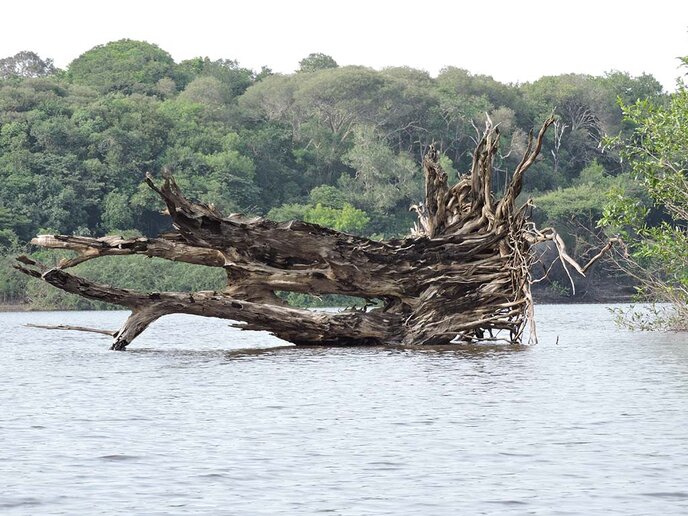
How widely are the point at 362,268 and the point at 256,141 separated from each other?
6242 cm

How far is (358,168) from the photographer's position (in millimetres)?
89438

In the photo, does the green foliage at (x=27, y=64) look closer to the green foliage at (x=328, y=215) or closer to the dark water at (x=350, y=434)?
the green foliage at (x=328, y=215)

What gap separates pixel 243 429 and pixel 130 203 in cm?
6152

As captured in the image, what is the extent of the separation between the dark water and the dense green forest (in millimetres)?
45240

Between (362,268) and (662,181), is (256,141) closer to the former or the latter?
(662,181)

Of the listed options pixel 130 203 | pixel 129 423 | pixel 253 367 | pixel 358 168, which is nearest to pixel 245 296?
pixel 253 367

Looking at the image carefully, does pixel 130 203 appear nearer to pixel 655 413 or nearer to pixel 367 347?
pixel 367 347

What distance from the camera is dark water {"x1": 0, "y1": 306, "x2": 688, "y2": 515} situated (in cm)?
1204

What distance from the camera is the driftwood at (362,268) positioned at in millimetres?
27422

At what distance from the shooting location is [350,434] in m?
16.0

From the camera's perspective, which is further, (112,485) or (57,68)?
(57,68)

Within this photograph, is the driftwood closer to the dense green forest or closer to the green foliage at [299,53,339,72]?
the dense green forest

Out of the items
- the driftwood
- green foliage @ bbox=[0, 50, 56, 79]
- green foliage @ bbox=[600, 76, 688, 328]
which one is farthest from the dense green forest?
the driftwood

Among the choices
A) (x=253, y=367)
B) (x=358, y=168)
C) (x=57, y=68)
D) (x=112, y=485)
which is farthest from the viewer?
(x=57, y=68)
